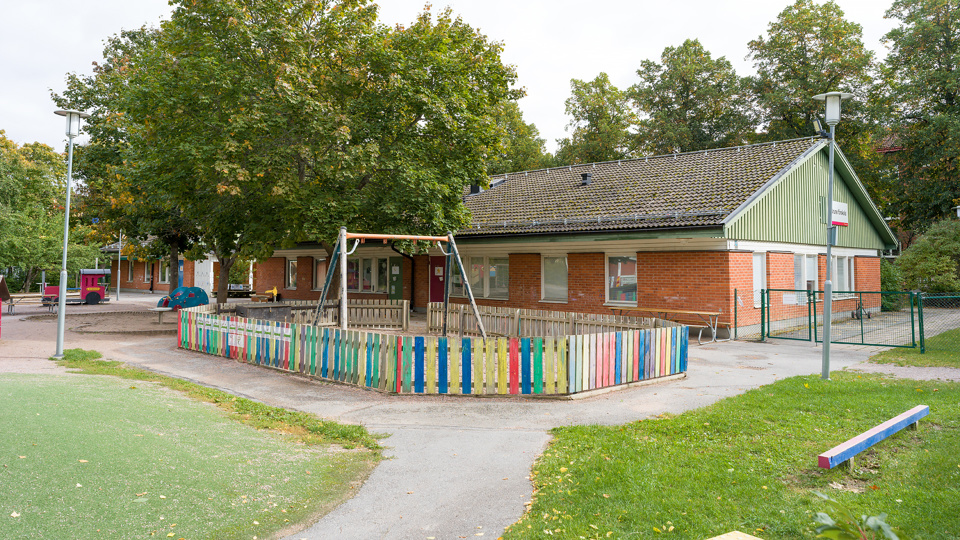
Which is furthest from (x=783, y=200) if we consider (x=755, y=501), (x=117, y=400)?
→ (x=117, y=400)

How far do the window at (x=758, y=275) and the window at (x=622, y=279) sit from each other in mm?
3452

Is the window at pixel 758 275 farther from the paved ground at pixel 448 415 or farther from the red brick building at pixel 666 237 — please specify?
the paved ground at pixel 448 415

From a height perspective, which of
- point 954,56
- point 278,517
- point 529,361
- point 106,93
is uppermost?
point 954,56

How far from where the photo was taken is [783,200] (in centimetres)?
1930

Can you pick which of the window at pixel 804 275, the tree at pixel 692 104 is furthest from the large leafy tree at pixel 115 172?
the tree at pixel 692 104

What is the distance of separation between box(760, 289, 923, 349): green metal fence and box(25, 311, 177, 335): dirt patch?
18.0 metres

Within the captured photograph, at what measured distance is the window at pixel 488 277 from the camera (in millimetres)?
22891

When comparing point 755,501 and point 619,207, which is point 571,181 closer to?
point 619,207

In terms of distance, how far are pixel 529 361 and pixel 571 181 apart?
16.7 meters

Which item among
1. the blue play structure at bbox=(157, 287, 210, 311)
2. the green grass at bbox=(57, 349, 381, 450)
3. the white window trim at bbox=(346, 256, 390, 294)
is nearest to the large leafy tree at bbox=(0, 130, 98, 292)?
the blue play structure at bbox=(157, 287, 210, 311)

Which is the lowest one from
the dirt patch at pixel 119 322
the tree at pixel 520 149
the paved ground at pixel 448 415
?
the paved ground at pixel 448 415

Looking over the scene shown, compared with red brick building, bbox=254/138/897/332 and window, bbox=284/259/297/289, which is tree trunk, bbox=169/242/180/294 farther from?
red brick building, bbox=254/138/897/332

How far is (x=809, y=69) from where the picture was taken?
35.5 metres

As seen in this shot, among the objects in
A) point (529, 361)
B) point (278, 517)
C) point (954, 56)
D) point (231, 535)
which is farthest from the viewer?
point (954, 56)
